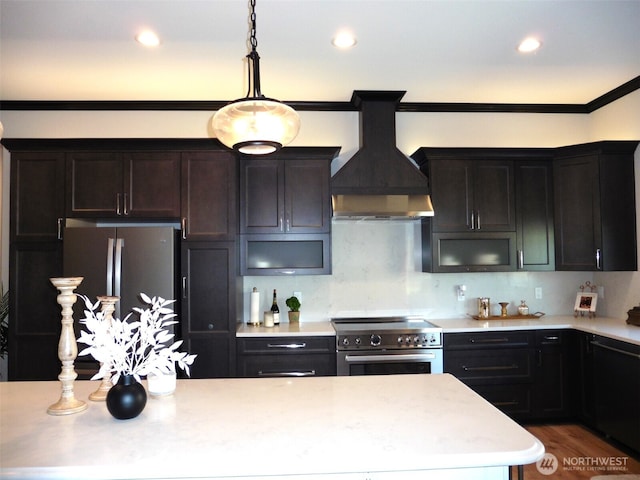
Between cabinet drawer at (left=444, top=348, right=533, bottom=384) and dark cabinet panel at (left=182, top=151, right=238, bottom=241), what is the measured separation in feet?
6.98

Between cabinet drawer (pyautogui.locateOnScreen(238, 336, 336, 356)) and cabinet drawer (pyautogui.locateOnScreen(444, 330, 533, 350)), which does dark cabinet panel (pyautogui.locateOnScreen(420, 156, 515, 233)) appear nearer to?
cabinet drawer (pyautogui.locateOnScreen(444, 330, 533, 350))

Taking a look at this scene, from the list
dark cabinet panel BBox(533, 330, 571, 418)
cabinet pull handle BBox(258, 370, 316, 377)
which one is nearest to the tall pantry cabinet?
cabinet pull handle BBox(258, 370, 316, 377)

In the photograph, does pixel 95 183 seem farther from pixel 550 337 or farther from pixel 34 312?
pixel 550 337

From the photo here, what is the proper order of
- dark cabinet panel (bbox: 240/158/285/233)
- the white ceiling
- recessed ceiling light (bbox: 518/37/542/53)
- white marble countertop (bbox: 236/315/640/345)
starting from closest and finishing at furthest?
the white ceiling < recessed ceiling light (bbox: 518/37/542/53) < white marble countertop (bbox: 236/315/640/345) < dark cabinet panel (bbox: 240/158/285/233)

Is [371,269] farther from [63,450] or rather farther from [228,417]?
[63,450]

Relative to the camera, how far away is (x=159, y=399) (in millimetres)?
1821

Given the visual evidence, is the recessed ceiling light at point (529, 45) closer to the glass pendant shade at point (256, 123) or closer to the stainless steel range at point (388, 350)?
the glass pendant shade at point (256, 123)

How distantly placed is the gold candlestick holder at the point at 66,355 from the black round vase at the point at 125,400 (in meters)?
0.20

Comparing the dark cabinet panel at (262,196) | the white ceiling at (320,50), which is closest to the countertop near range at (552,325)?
the dark cabinet panel at (262,196)

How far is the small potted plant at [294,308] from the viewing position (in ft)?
13.4

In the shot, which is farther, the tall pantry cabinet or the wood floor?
the tall pantry cabinet

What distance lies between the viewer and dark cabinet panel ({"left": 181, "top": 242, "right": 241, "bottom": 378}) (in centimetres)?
363

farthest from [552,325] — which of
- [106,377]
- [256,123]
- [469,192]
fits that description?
[106,377]

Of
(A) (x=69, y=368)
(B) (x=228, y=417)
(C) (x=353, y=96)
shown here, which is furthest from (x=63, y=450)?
(C) (x=353, y=96)
